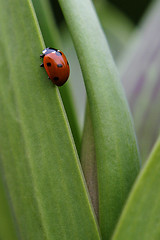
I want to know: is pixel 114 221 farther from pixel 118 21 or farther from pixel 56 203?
pixel 118 21

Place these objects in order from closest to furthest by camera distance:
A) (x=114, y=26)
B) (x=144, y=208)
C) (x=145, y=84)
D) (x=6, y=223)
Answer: (x=144, y=208), (x=6, y=223), (x=145, y=84), (x=114, y=26)

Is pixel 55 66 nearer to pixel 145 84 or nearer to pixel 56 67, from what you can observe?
pixel 56 67

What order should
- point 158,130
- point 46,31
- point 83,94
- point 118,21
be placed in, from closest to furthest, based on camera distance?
point 46,31 < point 158,130 < point 83,94 < point 118,21

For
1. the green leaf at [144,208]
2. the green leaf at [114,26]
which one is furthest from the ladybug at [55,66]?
the green leaf at [114,26]

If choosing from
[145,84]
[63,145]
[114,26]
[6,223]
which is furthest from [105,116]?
[114,26]

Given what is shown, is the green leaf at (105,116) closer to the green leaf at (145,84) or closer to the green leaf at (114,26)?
the green leaf at (145,84)

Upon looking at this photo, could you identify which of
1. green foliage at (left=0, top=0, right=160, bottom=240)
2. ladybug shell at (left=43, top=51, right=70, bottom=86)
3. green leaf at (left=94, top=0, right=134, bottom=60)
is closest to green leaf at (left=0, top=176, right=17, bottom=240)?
green foliage at (left=0, top=0, right=160, bottom=240)

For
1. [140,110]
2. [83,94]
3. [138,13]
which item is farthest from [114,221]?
[138,13]

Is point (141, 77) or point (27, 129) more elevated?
point (27, 129)
